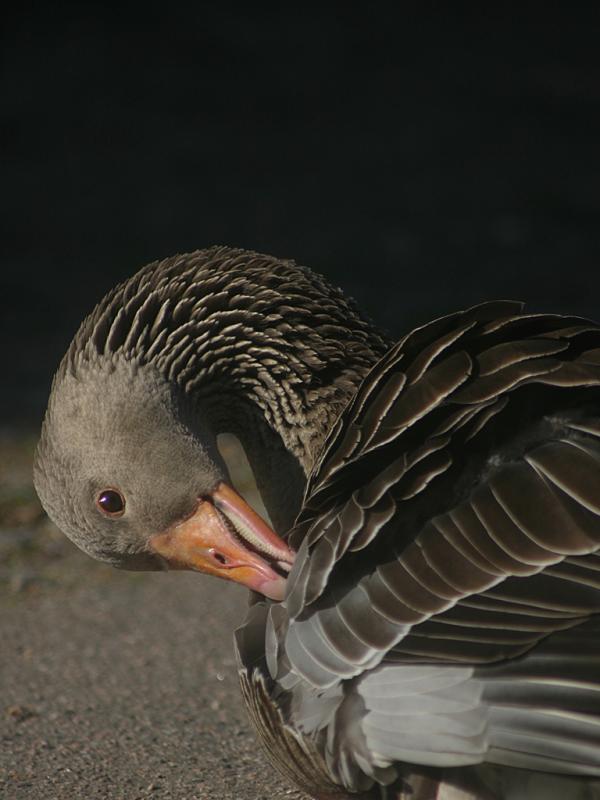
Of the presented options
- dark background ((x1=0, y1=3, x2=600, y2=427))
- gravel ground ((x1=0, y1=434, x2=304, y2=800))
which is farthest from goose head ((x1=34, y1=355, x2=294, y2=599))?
dark background ((x1=0, y1=3, x2=600, y2=427))

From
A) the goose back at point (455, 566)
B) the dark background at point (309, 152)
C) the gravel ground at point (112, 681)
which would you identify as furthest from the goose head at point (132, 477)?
the dark background at point (309, 152)

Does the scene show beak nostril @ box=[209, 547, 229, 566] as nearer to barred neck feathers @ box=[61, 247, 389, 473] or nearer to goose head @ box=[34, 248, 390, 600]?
goose head @ box=[34, 248, 390, 600]

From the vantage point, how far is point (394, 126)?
46.1 feet

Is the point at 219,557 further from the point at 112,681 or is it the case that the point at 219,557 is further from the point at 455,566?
the point at 112,681

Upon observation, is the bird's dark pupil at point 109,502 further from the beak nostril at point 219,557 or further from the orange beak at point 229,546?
the beak nostril at point 219,557

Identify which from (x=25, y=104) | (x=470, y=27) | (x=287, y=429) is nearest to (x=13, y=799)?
(x=287, y=429)

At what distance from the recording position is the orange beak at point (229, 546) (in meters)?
4.40

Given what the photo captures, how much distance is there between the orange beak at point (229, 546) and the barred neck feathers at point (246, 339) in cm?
40

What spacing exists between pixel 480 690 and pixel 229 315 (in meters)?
1.94

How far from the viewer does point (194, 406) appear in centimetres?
506

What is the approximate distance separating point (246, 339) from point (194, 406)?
32cm

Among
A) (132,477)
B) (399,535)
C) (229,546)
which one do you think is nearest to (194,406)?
(132,477)

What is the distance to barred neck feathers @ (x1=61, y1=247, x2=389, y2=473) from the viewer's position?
16.2 ft

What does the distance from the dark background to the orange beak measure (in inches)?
220
